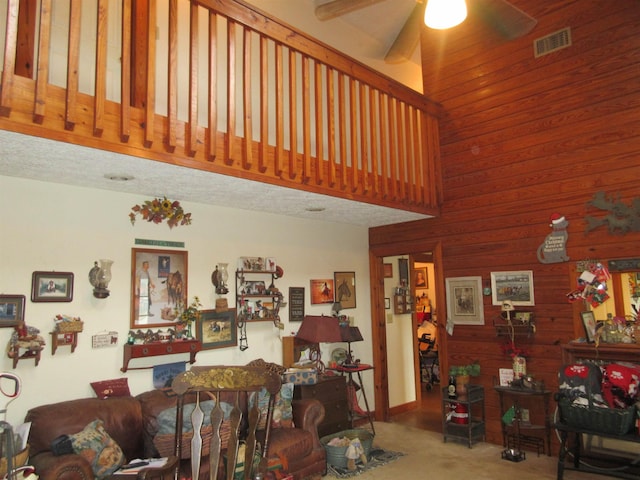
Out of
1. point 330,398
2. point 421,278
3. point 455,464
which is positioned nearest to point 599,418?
point 455,464

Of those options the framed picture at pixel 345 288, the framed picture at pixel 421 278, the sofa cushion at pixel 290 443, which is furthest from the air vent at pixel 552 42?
the framed picture at pixel 421 278

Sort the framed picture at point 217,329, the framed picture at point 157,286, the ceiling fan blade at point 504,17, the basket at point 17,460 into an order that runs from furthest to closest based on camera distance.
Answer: the framed picture at point 217,329 → the ceiling fan blade at point 504,17 → the framed picture at point 157,286 → the basket at point 17,460

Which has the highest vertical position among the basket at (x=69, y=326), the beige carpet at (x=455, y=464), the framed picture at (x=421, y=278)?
the framed picture at (x=421, y=278)

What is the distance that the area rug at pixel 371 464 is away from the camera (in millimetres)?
4164

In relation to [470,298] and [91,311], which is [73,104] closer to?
[91,311]

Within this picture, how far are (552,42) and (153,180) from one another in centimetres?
413

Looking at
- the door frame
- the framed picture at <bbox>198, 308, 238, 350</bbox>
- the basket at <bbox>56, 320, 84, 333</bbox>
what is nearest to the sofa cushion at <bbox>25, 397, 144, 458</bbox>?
the basket at <bbox>56, 320, 84, 333</bbox>

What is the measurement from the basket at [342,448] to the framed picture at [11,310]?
2.78 m

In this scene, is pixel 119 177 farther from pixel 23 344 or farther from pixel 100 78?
pixel 23 344

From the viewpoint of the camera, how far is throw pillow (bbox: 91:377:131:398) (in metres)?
3.65

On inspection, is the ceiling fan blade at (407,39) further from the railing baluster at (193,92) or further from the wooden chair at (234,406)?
the wooden chair at (234,406)

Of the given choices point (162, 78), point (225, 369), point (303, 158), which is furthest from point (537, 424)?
point (162, 78)

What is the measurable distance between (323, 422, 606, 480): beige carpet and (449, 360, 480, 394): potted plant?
57cm

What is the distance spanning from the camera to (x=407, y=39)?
5027 millimetres
